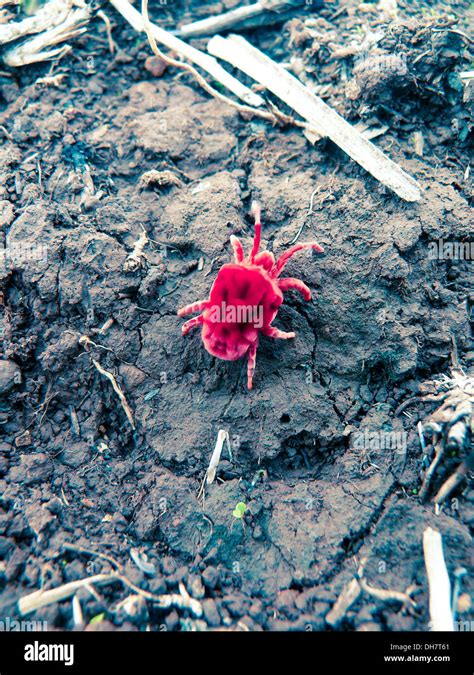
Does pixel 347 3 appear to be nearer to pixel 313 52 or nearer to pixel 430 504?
pixel 313 52

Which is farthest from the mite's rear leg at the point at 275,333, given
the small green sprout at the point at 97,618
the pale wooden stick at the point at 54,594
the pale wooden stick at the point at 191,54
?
the pale wooden stick at the point at 191,54

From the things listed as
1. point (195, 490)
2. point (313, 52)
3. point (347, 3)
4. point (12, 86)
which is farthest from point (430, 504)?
point (12, 86)

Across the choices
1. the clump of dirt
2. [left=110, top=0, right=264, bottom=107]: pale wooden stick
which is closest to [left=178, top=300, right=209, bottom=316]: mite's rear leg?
the clump of dirt

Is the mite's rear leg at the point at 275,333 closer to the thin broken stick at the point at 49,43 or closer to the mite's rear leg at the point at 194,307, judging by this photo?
the mite's rear leg at the point at 194,307

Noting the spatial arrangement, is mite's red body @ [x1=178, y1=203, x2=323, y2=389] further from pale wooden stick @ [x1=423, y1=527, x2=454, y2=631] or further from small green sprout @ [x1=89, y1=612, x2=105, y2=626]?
small green sprout @ [x1=89, y1=612, x2=105, y2=626]

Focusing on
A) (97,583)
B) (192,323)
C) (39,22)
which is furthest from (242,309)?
(39,22)
